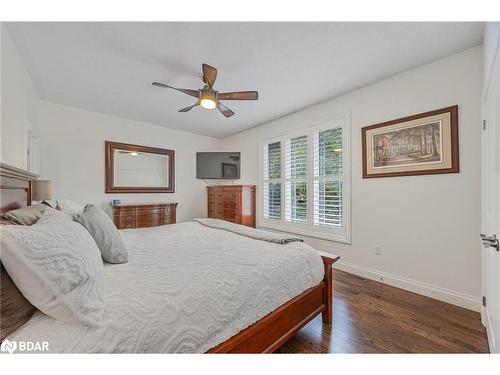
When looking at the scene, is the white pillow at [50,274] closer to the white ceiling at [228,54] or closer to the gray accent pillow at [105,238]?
the gray accent pillow at [105,238]

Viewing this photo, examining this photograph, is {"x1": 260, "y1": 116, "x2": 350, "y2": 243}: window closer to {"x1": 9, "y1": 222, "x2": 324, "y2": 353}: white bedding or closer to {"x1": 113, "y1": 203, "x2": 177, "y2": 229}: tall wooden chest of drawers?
{"x1": 9, "y1": 222, "x2": 324, "y2": 353}: white bedding

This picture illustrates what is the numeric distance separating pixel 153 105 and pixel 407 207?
3.84 m

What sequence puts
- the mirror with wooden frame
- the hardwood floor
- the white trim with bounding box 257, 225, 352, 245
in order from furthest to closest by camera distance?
the mirror with wooden frame → the white trim with bounding box 257, 225, 352, 245 → the hardwood floor

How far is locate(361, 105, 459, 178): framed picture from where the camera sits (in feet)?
6.92

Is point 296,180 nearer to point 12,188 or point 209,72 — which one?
point 209,72

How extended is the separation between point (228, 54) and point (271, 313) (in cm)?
227

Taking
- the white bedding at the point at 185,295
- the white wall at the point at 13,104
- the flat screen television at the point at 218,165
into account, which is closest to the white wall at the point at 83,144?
the flat screen television at the point at 218,165

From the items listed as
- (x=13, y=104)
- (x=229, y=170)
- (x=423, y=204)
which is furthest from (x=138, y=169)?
(x=423, y=204)

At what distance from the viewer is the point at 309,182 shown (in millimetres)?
3488

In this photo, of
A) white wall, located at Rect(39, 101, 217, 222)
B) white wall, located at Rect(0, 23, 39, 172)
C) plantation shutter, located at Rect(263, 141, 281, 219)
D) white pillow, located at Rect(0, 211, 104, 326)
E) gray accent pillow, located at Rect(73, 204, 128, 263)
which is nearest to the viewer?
white pillow, located at Rect(0, 211, 104, 326)

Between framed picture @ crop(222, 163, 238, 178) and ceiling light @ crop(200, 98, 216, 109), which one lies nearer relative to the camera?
ceiling light @ crop(200, 98, 216, 109)

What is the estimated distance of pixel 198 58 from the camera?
213 centimetres

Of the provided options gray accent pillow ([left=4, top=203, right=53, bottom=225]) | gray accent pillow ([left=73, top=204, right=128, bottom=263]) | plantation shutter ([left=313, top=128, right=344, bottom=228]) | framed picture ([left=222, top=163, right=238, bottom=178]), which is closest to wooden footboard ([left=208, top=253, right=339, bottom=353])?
gray accent pillow ([left=73, top=204, right=128, bottom=263])

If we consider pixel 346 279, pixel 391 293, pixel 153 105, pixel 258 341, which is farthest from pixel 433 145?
pixel 153 105
